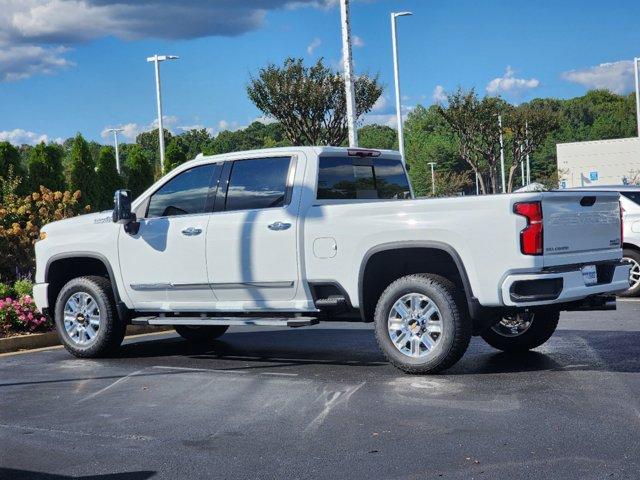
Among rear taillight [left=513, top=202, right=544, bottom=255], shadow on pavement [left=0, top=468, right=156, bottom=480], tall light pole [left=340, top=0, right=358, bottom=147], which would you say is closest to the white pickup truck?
rear taillight [left=513, top=202, right=544, bottom=255]

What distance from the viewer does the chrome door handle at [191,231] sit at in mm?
9765

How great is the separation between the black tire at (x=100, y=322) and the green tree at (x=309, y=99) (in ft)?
88.9

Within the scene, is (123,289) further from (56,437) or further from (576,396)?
(576,396)

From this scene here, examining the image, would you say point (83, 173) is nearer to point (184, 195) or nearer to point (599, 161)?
point (184, 195)

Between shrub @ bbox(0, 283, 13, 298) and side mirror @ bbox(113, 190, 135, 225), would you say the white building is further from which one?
side mirror @ bbox(113, 190, 135, 225)

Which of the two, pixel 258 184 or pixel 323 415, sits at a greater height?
pixel 258 184

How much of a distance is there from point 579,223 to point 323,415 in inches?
114

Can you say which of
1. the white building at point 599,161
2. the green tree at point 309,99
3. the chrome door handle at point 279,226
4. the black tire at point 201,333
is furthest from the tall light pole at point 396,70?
the white building at point 599,161

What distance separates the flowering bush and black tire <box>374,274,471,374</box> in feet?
18.0

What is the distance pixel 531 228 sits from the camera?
25.9 feet

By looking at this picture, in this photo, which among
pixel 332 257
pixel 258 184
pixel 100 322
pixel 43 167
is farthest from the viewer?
pixel 43 167

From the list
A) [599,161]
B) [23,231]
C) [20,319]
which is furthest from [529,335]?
[599,161]

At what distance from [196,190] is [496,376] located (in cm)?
362

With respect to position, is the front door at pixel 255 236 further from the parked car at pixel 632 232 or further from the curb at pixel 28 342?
the parked car at pixel 632 232
